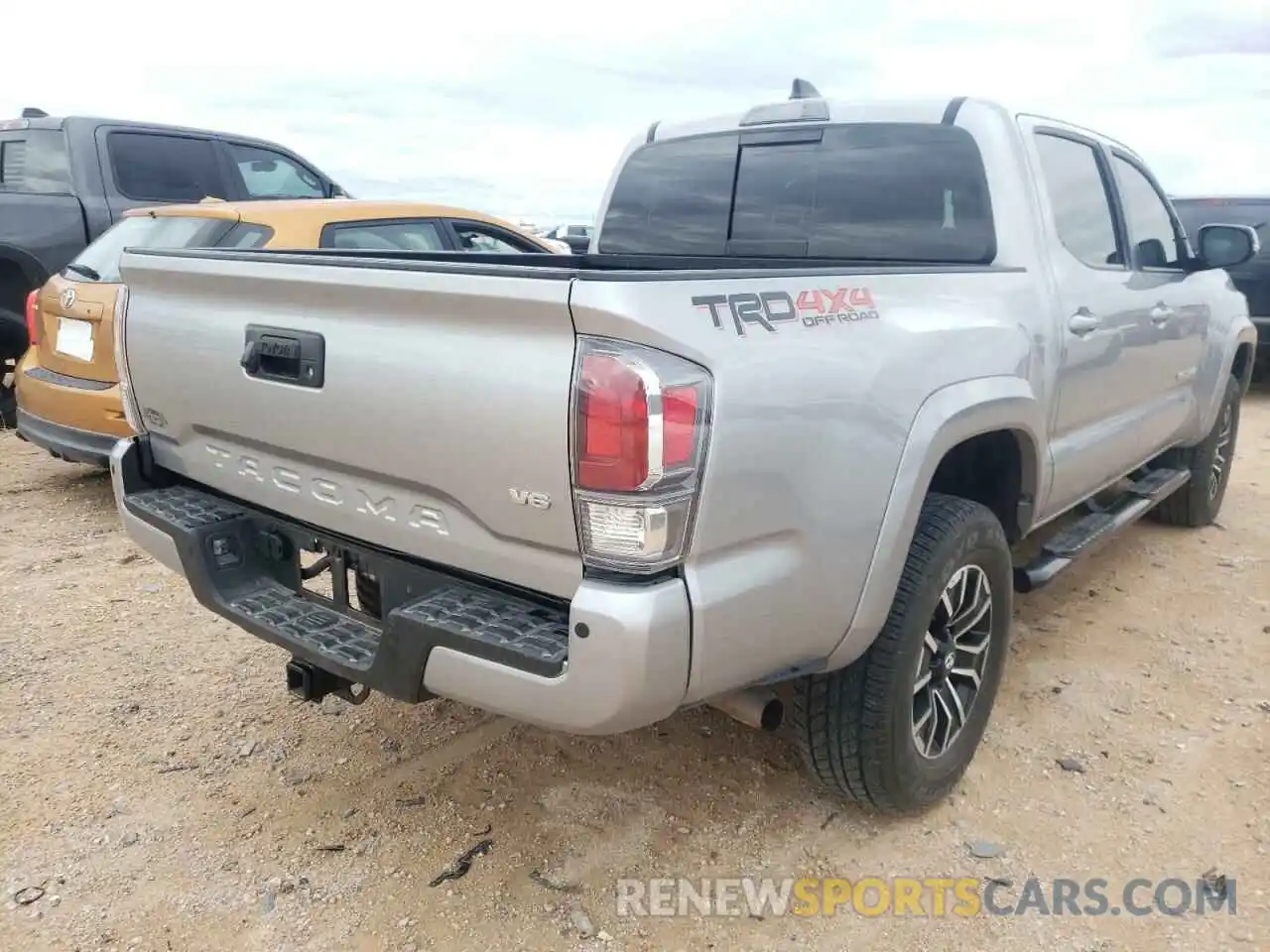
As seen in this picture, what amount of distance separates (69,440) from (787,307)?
4.37 metres

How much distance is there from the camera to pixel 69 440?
200 inches

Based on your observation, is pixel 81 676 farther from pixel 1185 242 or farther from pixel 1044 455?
pixel 1185 242

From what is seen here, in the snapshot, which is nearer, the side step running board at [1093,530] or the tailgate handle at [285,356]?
the tailgate handle at [285,356]

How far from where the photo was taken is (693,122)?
3822 mm

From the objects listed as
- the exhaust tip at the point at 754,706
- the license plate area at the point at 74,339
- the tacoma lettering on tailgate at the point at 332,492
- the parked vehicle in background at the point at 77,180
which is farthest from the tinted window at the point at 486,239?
the exhaust tip at the point at 754,706

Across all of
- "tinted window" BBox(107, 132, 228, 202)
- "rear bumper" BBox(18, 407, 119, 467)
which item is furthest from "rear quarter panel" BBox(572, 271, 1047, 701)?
"tinted window" BBox(107, 132, 228, 202)

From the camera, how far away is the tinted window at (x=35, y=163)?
682 cm

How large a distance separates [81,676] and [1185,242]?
5.01 m

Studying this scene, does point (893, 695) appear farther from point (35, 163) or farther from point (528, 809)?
point (35, 163)

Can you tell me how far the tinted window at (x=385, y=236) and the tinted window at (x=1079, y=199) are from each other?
3.18 meters

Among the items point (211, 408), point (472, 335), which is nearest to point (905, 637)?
point (472, 335)

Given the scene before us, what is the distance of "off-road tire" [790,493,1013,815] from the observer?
2.45 metres

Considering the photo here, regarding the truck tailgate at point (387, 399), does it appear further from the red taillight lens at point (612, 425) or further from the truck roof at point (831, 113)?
the truck roof at point (831, 113)

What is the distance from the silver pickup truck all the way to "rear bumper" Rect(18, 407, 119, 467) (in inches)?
92.6
